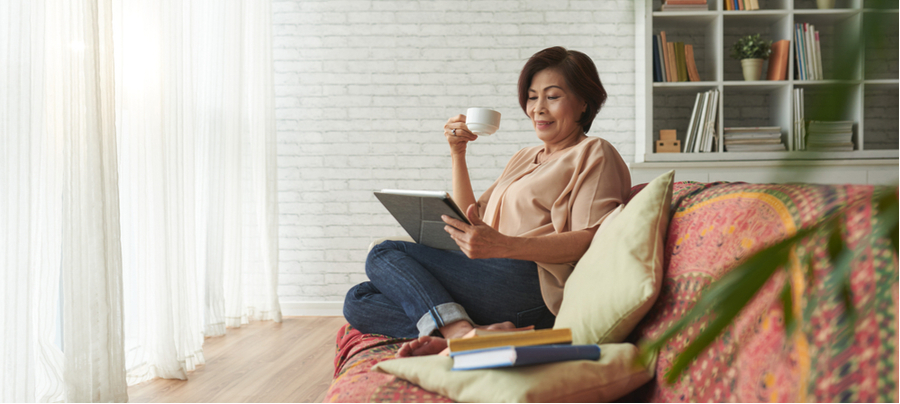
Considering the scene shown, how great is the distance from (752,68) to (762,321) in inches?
114

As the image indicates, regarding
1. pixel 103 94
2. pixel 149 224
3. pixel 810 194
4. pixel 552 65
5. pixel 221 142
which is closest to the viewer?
pixel 810 194

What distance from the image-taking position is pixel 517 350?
2.98 feet

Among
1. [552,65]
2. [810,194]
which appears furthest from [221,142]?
[810,194]

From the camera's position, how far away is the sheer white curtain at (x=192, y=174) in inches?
88.7

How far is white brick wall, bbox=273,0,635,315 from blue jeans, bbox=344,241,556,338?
81.1 inches

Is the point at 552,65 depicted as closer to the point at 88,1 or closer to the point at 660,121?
the point at 88,1

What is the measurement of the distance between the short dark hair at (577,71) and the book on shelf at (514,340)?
992 mm

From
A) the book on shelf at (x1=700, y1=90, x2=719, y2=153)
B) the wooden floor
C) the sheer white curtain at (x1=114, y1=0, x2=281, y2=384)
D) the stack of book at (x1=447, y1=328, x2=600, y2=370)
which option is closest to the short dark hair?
the stack of book at (x1=447, y1=328, x2=600, y2=370)

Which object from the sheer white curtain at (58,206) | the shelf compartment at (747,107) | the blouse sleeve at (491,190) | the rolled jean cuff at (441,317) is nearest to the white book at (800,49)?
the shelf compartment at (747,107)

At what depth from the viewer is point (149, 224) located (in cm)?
229

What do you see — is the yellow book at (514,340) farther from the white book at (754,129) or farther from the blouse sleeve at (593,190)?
the white book at (754,129)

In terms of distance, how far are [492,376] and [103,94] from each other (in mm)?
1766

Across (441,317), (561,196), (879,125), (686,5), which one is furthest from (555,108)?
(879,125)

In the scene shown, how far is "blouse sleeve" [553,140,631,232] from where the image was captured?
58.3 inches
